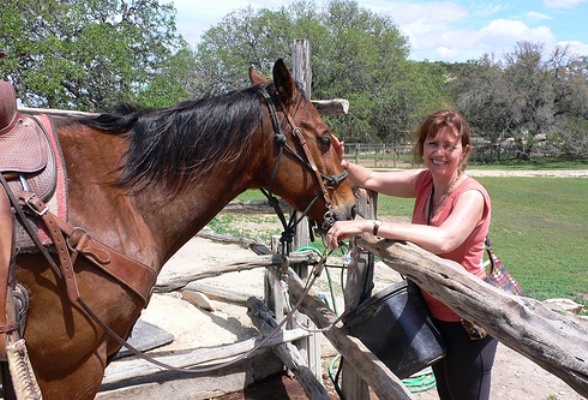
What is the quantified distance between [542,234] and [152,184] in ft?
40.4

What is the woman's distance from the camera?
6.69 ft

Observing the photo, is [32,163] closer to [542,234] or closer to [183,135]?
[183,135]

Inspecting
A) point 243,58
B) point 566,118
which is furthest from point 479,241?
point 566,118

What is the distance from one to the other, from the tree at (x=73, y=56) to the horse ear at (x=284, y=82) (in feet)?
40.4

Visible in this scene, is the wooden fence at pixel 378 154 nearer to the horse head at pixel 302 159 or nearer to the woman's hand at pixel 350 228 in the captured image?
the horse head at pixel 302 159

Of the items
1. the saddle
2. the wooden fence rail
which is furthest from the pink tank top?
the saddle

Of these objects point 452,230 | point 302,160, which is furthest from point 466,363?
point 302,160

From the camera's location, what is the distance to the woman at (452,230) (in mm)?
2039

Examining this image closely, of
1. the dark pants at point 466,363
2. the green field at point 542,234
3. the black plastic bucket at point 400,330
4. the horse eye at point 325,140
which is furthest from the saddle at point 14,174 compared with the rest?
the green field at point 542,234

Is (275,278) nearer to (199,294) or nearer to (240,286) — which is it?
(199,294)

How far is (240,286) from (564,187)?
21.9m

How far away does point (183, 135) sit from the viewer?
212 centimetres

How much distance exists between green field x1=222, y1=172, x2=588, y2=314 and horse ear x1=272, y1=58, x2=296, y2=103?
5.84 m

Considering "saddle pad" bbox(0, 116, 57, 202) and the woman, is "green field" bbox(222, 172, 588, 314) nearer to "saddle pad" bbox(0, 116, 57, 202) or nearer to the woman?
the woman
